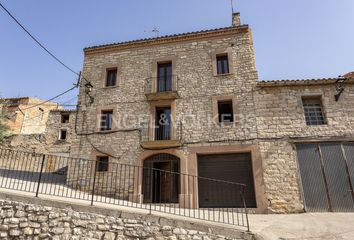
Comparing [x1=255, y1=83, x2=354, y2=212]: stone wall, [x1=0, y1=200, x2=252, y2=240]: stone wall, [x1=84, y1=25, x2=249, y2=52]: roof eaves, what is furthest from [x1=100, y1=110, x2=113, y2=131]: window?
[x1=255, y1=83, x2=354, y2=212]: stone wall

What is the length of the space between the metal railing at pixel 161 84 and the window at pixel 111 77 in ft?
6.61

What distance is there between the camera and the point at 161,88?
40.7ft

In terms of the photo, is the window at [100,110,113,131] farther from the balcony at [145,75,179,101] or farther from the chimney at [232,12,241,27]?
the chimney at [232,12,241,27]

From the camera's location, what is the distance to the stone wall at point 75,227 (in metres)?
5.96

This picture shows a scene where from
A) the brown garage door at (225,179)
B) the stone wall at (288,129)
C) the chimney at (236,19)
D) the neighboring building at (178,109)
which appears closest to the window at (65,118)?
the neighboring building at (178,109)

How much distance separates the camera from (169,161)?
36.1 feet

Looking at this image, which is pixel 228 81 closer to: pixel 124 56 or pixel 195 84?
pixel 195 84

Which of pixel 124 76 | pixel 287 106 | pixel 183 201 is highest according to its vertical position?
pixel 124 76

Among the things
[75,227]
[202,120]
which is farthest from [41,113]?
[75,227]

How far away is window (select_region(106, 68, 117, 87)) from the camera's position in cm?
1321

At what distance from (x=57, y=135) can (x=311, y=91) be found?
20420 millimetres

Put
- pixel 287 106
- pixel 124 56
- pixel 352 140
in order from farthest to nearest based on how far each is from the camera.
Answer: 1. pixel 124 56
2. pixel 287 106
3. pixel 352 140

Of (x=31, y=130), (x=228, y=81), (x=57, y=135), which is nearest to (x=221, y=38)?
(x=228, y=81)

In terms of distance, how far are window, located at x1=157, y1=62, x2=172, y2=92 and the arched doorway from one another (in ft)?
11.1
